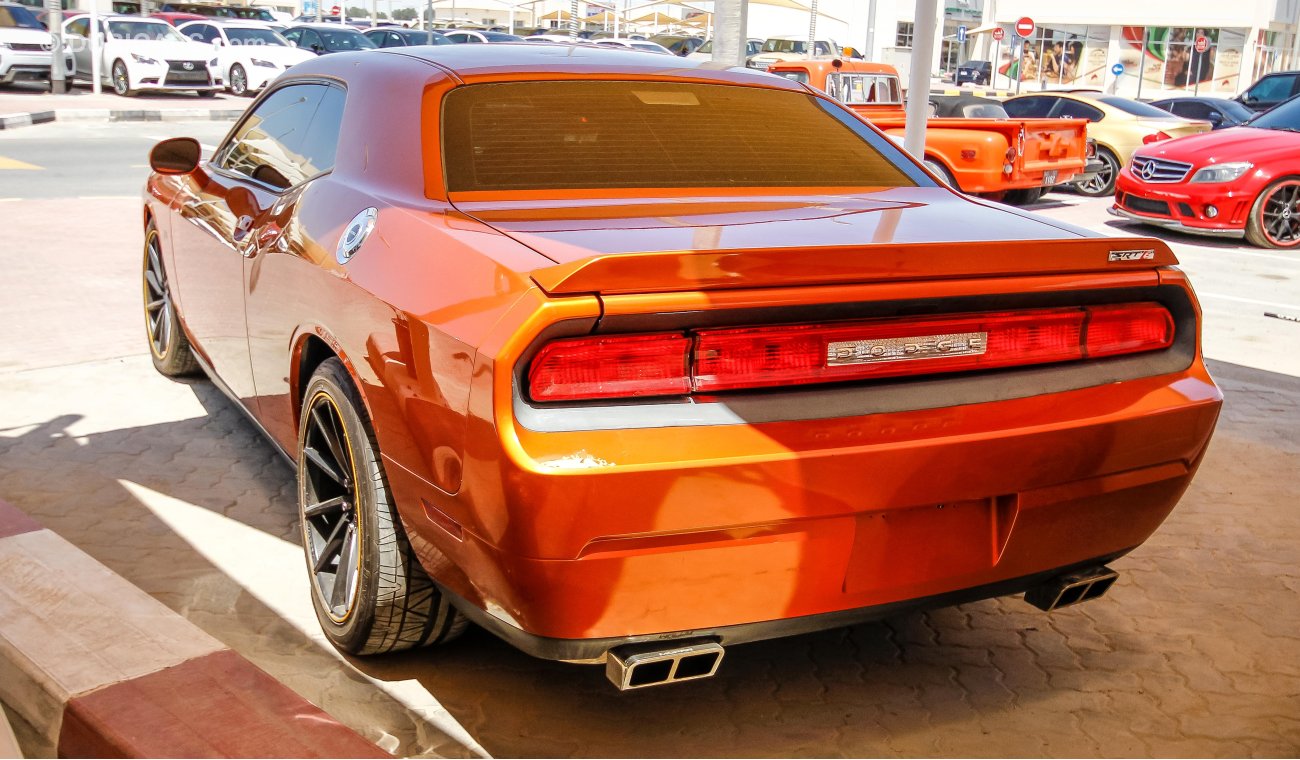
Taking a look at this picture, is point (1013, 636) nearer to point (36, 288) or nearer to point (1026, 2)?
point (36, 288)

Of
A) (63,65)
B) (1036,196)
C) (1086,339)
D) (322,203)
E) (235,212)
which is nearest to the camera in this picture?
(1086,339)

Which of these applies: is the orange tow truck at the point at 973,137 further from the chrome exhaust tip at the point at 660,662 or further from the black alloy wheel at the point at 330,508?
the chrome exhaust tip at the point at 660,662

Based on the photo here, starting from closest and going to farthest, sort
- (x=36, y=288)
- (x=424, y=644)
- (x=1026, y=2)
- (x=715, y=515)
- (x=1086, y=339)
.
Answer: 1. (x=715, y=515)
2. (x=1086, y=339)
3. (x=424, y=644)
4. (x=36, y=288)
5. (x=1026, y=2)

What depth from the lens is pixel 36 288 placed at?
25.4 ft

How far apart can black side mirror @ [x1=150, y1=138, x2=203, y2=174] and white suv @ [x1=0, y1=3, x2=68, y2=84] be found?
76.5 ft

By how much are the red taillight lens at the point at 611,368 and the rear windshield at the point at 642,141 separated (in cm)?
90

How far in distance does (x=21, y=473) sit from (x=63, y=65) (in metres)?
23.6

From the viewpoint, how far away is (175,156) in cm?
455

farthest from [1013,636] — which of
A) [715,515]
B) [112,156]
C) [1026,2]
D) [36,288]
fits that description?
[1026,2]

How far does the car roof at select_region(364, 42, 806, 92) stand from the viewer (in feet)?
11.8

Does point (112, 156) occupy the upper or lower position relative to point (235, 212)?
lower

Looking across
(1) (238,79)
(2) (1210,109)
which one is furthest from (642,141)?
(1) (238,79)

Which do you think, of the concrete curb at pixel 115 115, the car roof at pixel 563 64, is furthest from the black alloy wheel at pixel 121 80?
the car roof at pixel 563 64

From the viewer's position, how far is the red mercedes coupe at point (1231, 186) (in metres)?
11.3
